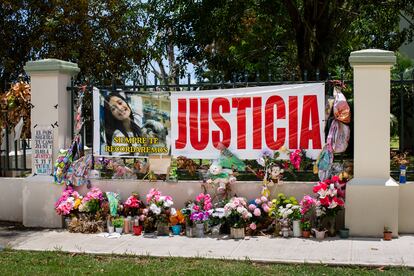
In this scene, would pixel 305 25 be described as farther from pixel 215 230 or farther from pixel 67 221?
pixel 67 221

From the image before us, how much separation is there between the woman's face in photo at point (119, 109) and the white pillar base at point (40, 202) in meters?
1.41

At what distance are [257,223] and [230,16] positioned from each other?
8.05 metres

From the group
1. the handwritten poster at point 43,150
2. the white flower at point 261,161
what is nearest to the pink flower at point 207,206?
the white flower at point 261,161

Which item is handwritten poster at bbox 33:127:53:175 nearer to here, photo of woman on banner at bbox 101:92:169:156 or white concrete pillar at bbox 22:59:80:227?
white concrete pillar at bbox 22:59:80:227

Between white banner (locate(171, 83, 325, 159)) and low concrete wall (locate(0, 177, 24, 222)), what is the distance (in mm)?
2674

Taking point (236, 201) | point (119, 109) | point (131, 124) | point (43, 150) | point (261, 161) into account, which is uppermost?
point (119, 109)

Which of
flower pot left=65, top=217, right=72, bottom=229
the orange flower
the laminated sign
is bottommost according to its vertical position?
flower pot left=65, top=217, right=72, bottom=229

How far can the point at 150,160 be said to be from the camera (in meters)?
8.43

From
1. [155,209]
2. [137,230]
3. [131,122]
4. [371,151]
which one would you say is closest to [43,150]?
[131,122]

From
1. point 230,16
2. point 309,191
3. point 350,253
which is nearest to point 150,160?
point 309,191

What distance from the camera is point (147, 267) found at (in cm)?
622

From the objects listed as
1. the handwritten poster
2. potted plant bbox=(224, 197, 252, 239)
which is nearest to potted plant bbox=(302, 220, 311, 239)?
potted plant bbox=(224, 197, 252, 239)

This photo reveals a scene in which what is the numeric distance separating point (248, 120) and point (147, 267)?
9.65 ft

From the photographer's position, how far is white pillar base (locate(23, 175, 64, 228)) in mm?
8477
